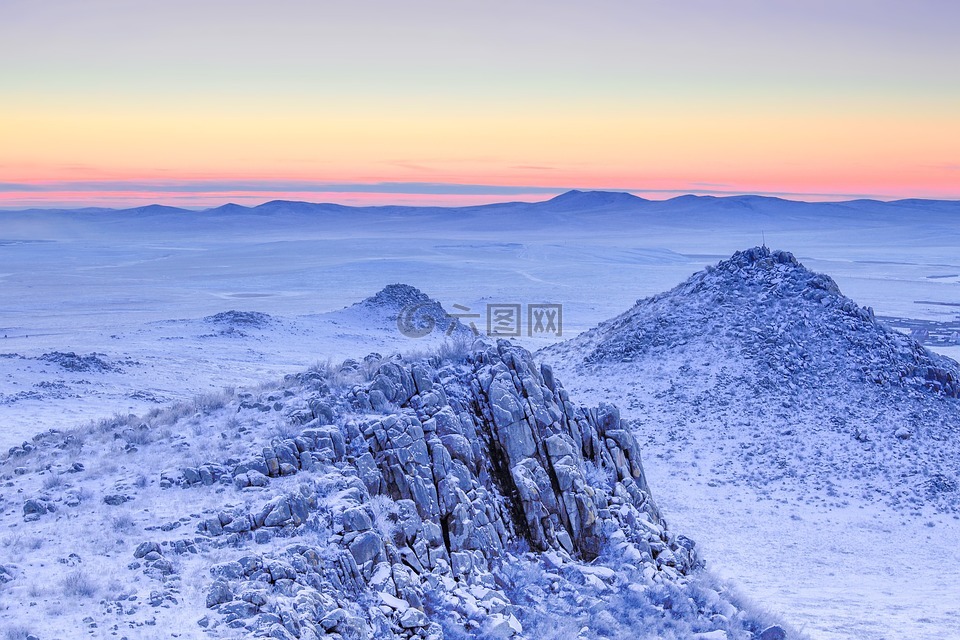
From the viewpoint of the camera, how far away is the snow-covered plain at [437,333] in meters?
15.3

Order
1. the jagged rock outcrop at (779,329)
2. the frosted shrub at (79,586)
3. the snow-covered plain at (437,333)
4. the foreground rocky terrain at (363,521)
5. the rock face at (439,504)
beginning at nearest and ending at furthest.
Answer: the frosted shrub at (79,586), the foreground rocky terrain at (363,521), the rock face at (439,504), the snow-covered plain at (437,333), the jagged rock outcrop at (779,329)

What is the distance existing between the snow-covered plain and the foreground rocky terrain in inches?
159

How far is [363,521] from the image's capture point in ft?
30.4

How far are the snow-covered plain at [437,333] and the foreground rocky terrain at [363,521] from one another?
4.03m

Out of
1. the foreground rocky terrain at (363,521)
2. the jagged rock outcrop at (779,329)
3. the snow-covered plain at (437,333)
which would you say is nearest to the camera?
the foreground rocky terrain at (363,521)

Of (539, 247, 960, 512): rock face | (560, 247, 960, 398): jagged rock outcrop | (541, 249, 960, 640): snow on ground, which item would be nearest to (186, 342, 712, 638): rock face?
(541, 249, 960, 640): snow on ground

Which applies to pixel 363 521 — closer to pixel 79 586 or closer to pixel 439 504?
pixel 439 504

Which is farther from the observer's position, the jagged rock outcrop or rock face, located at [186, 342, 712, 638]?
the jagged rock outcrop

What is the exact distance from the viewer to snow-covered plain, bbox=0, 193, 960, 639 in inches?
602

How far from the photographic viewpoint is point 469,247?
135750 mm

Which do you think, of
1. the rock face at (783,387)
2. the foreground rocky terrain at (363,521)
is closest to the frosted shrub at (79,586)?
the foreground rocky terrain at (363,521)

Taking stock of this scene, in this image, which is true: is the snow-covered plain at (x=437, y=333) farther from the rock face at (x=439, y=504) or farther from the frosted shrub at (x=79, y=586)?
the frosted shrub at (x=79, y=586)

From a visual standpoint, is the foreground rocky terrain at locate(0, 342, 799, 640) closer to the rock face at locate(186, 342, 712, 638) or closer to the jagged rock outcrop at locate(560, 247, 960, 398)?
the rock face at locate(186, 342, 712, 638)

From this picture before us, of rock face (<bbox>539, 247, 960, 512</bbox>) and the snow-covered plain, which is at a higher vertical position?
rock face (<bbox>539, 247, 960, 512</bbox>)
